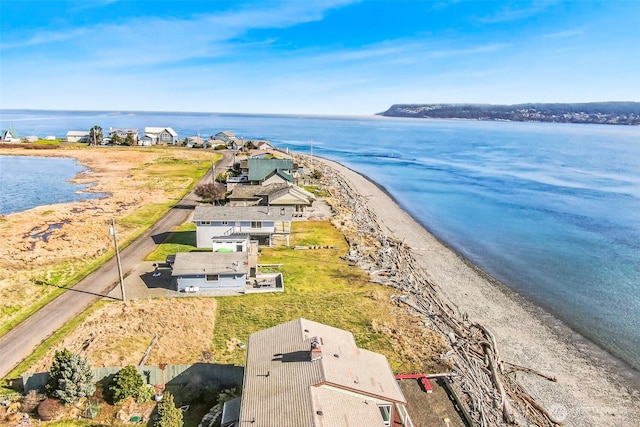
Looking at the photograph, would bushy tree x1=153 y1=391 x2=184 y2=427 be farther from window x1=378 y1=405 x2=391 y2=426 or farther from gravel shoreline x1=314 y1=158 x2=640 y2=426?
gravel shoreline x1=314 y1=158 x2=640 y2=426

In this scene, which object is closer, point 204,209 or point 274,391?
point 274,391

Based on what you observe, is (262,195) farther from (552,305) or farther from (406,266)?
(552,305)

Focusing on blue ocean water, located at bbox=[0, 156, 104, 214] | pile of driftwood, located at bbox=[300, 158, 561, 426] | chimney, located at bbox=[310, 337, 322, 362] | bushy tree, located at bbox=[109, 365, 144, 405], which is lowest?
pile of driftwood, located at bbox=[300, 158, 561, 426]

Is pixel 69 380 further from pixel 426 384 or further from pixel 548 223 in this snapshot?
pixel 548 223

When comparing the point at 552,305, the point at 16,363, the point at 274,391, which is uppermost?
the point at 274,391

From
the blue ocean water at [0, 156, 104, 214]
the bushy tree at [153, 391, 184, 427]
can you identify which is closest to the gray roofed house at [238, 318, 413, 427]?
the bushy tree at [153, 391, 184, 427]

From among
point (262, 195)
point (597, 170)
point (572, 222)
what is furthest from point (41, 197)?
point (597, 170)

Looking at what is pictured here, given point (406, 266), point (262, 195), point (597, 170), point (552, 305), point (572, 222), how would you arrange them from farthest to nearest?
point (597, 170)
point (572, 222)
point (262, 195)
point (406, 266)
point (552, 305)
